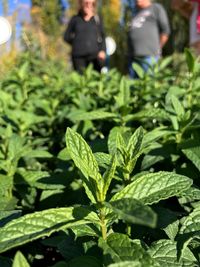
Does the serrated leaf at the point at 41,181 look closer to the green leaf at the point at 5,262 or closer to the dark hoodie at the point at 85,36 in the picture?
the green leaf at the point at 5,262

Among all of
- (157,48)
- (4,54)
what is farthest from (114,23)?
(157,48)

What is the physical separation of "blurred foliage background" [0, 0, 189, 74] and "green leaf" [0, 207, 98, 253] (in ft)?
43.8

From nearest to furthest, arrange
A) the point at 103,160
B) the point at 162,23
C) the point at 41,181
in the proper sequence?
the point at 103,160
the point at 41,181
the point at 162,23

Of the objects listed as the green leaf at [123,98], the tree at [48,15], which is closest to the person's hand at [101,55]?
the green leaf at [123,98]

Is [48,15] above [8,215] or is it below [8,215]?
below

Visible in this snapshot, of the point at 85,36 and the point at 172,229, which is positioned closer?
the point at 172,229

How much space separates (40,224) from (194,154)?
2.52 feet

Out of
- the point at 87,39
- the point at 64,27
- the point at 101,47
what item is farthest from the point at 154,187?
the point at 64,27

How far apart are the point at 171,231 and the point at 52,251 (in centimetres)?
67

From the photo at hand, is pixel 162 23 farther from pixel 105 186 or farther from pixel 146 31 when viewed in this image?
pixel 105 186

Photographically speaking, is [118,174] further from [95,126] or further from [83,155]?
[95,126]

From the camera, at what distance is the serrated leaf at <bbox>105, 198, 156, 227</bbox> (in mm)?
854

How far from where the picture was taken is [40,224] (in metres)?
1.05

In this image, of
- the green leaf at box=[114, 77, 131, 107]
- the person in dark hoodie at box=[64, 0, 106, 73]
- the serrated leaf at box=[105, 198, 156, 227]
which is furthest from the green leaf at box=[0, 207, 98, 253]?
the person in dark hoodie at box=[64, 0, 106, 73]
